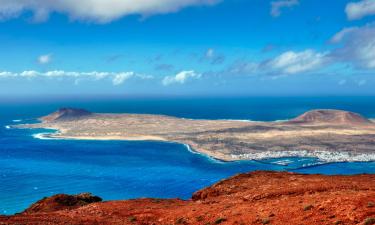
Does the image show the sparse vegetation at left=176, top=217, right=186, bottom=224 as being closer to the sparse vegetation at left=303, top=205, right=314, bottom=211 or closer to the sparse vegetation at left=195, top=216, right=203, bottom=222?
the sparse vegetation at left=195, top=216, right=203, bottom=222

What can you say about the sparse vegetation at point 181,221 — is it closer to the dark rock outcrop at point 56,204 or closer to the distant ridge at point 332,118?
the dark rock outcrop at point 56,204

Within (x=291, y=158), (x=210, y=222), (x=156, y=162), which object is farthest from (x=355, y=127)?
(x=210, y=222)

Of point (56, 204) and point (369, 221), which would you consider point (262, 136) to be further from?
point (369, 221)

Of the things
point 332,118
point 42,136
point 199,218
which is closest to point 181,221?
point 199,218

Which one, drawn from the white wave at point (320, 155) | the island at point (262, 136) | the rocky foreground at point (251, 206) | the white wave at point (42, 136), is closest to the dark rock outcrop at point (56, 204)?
the rocky foreground at point (251, 206)

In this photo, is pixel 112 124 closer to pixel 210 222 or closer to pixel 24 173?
pixel 24 173

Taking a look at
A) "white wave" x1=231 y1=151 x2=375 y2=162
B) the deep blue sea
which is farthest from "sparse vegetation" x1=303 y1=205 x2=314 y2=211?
"white wave" x1=231 y1=151 x2=375 y2=162
